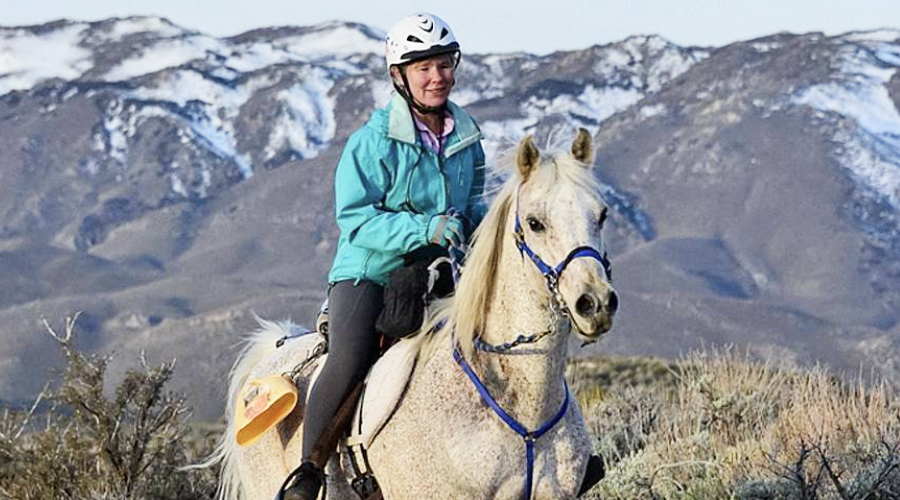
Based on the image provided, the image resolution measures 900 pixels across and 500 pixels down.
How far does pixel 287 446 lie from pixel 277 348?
91 cm

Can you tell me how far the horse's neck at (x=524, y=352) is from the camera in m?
6.09

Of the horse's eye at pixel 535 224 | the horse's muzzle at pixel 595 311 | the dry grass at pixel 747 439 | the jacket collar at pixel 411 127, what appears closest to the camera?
the horse's muzzle at pixel 595 311

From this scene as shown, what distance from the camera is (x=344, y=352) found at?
6.83 metres

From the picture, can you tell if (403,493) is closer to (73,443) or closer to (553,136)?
(553,136)

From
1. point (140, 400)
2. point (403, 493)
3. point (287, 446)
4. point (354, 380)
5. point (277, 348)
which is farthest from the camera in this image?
point (140, 400)

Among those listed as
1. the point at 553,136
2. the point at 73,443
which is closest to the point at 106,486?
the point at 73,443

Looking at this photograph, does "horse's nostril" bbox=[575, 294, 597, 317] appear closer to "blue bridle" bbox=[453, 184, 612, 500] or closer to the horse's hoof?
"blue bridle" bbox=[453, 184, 612, 500]

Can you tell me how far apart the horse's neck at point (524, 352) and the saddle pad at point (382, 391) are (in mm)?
432

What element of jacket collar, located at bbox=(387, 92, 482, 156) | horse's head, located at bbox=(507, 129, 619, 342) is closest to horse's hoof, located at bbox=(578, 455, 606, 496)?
horse's head, located at bbox=(507, 129, 619, 342)

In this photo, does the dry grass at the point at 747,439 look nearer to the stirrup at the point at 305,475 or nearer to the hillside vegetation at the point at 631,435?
the hillside vegetation at the point at 631,435

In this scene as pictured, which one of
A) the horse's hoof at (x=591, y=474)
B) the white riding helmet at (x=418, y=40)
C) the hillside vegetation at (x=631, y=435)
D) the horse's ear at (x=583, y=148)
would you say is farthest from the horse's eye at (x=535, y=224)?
the hillside vegetation at (x=631, y=435)

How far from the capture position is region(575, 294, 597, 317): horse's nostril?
555 centimetres

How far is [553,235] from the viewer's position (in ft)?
19.3

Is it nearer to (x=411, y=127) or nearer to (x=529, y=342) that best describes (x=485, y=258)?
(x=529, y=342)
